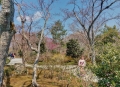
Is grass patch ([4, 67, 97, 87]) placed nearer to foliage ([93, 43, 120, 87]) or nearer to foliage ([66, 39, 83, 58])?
foliage ([93, 43, 120, 87])

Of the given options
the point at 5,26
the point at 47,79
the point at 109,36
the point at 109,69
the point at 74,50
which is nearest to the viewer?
the point at 5,26

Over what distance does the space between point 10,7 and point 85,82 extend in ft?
14.5

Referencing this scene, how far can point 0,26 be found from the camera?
3.12 metres

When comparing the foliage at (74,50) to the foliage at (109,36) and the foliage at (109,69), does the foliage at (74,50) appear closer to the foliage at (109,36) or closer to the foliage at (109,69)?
the foliage at (109,36)

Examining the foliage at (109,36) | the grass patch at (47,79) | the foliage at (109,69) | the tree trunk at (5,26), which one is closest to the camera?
the tree trunk at (5,26)

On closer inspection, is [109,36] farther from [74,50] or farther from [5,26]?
[5,26]

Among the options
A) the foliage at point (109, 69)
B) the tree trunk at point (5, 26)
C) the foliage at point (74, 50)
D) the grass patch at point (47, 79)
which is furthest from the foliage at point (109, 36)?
the tree trunk at point (5, 26)

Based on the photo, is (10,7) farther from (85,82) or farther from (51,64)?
(51,64)

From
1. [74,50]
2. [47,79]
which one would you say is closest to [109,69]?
[47,79]

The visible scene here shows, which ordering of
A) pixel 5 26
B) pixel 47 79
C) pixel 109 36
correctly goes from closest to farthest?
pixel 5 26, pixel 47 79, pixel 109 36

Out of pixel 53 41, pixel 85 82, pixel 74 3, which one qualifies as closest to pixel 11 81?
pixel 85 82

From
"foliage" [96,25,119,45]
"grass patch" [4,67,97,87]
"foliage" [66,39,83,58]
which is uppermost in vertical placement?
"foliage" [96,25,119,45]

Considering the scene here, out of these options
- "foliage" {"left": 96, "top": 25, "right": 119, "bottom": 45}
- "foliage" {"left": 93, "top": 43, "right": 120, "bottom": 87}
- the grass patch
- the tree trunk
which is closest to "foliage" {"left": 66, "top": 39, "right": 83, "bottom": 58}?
"foliage" {"left": 96, "top": 25, "right": 119, "bottom": 45}

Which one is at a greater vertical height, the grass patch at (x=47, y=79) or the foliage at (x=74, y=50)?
the foliage at (x=74, y=50)
